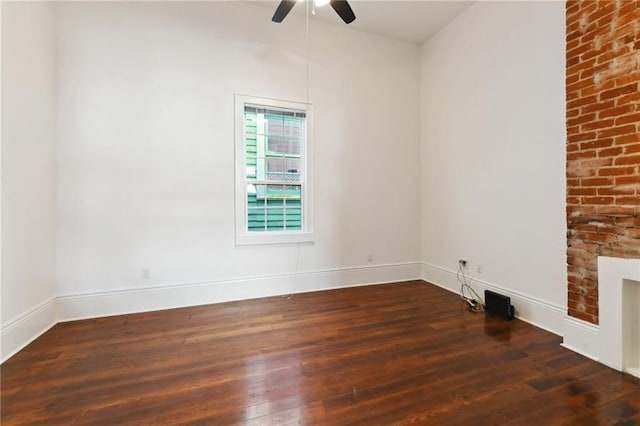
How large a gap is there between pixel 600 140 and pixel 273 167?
3034 millimetres

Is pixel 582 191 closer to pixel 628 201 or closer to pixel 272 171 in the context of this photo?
pixel 628 201

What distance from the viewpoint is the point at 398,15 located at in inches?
138

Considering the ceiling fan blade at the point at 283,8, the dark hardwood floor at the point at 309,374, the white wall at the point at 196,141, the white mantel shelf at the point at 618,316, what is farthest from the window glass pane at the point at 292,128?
the white mantel shelf at the point at 618,316

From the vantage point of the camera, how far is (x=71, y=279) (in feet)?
9.08

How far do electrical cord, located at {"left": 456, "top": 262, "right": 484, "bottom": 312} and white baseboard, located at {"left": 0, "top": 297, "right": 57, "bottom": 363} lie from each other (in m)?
4.03

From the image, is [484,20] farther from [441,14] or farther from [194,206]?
[194,206]

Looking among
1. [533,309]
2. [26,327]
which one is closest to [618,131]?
[533,309]

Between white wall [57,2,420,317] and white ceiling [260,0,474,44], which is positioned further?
white ceiling [260,0,474,44]

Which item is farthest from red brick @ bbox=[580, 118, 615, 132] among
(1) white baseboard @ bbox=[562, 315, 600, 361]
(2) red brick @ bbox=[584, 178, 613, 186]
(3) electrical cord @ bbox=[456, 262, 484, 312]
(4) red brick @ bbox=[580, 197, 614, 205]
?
(3) electrical cord @ bbox=[456, 262, 484, 312]

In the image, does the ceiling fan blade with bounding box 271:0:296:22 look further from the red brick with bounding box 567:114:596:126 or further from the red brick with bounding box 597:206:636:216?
the red brick with bounding box 597:206:636:216

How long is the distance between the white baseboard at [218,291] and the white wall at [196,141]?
3cm

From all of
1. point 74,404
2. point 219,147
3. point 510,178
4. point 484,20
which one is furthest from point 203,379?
point 484,20

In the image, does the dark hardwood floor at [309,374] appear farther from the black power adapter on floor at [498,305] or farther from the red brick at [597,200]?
the red brick at [597,200]

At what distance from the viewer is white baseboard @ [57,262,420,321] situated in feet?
9.20
